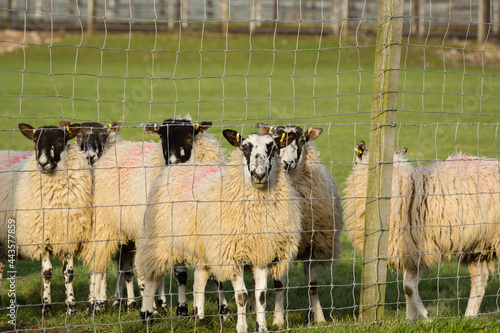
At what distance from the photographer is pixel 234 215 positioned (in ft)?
17.3

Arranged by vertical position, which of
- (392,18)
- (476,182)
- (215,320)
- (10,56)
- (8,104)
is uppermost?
(10,56)

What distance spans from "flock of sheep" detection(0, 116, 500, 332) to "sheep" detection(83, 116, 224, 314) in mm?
14

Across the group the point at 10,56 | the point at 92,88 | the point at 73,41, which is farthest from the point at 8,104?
the point at 73,41

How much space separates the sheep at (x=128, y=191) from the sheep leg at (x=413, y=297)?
2.15 meters

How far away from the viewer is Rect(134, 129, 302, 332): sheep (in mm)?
5180

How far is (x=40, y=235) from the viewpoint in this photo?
6.15 metres

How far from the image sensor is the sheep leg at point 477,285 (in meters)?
5.93

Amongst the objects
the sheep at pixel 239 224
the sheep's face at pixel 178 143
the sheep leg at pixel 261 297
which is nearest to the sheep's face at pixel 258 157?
the sheep at pixel 239 224

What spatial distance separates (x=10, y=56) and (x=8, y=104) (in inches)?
470

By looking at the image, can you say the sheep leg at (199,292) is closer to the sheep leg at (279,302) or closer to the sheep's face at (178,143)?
the sheep leg at (279,302)

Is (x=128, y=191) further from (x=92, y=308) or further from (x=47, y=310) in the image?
(x=47, y=310)

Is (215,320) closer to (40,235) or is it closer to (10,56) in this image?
(40,235)

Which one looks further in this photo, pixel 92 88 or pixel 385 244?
pixel 92 88

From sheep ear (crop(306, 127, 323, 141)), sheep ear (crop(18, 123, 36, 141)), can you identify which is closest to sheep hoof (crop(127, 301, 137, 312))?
sheep ear (crop(18, 123, 36, 141))
